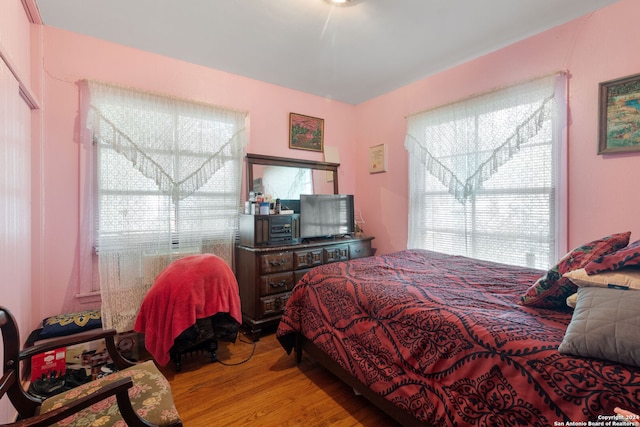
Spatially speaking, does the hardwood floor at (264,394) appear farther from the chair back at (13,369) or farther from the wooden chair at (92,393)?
the chair back at (13,369)

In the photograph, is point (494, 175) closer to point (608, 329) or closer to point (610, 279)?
point (610, 279)

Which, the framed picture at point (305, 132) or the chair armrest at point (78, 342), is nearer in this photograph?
the chair armrest at point (78, 342)

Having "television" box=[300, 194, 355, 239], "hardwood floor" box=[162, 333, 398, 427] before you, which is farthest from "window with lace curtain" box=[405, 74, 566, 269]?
"hardwood floor" box=[162, 333, 398, 427]

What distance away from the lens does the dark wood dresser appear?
9.19ft

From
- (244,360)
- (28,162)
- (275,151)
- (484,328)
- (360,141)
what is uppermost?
(360,141)

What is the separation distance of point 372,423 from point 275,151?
2.90 m

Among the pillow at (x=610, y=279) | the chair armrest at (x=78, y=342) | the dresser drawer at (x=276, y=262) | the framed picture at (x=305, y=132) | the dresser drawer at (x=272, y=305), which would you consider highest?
the framed picture at (x=305, y=132)

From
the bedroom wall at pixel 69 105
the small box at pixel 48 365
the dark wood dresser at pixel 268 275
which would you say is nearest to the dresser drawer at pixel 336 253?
the dark wood dresser at pixel 268 275

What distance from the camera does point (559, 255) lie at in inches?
95.1

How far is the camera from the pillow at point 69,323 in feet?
6.94

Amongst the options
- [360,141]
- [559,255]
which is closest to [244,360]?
[559,255]

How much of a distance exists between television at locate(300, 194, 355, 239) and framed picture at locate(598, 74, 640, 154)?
2.46 metres

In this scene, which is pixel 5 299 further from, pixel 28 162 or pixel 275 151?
pixel 275 151

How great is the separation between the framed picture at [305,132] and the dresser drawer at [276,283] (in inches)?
67.2
